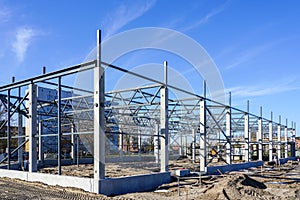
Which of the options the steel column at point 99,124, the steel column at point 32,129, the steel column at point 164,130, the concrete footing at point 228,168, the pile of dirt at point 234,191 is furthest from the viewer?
the concrete footing at point 228,168

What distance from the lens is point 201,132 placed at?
19094 millimetres

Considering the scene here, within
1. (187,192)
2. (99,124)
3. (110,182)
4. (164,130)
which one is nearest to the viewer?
(99,124)

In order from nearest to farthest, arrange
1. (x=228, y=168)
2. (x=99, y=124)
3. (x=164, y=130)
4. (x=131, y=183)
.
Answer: (x=99, y=124) → (x=131, y=183) → (x=164, y=130) → (x=228, y=168)

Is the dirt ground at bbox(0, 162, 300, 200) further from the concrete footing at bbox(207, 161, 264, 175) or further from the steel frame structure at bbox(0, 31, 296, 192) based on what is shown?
the concrete footing at bbox(207, 161, 264, 175)

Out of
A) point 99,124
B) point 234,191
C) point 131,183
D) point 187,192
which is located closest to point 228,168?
point 187,192

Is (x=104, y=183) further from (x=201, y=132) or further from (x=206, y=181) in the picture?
(x=201, y=132)

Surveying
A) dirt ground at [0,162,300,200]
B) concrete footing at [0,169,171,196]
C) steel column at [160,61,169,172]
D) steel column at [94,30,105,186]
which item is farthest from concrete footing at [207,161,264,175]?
steel column at [94,30,105,186]

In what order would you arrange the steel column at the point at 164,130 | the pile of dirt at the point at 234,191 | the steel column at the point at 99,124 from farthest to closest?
the steel column at the point at 164,130, the steel column at the point at 99,124, the pile of dirt at the point at 234,191

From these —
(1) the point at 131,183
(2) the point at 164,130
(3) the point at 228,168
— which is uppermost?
(2) the point at 164,130

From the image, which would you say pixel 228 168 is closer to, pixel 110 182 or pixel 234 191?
pixel 234 191

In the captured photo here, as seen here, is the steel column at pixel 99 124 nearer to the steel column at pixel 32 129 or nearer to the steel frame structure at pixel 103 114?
the steel frame structure at pixel 103 114

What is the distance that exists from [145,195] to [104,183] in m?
1.57

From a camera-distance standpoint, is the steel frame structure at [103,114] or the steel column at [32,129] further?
the steel column at [32,129]

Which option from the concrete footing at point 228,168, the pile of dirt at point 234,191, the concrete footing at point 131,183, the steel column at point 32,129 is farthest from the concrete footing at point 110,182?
the concrete footing at point 228,168
